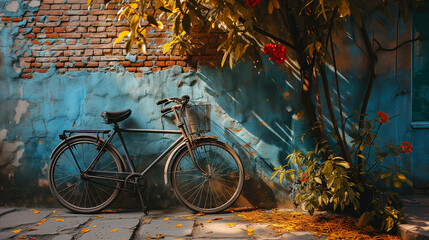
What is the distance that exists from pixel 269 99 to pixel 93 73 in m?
2.27

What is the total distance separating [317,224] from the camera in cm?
370

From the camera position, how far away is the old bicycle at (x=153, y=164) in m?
4.12

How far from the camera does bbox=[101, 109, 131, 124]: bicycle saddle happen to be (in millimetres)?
4078

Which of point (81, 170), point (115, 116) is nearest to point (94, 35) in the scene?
point (115, 116)

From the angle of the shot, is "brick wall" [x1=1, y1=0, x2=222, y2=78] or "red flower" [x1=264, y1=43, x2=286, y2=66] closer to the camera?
"red flower" [x1=264, y1=43, x2=286, y2=66]

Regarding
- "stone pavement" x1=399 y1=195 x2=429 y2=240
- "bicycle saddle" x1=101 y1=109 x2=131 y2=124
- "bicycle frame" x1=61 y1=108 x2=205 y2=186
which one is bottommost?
"stone pavement" x1=399 y1=195 x2=429 y2=240

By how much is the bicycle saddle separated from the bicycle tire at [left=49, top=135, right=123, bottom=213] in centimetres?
32

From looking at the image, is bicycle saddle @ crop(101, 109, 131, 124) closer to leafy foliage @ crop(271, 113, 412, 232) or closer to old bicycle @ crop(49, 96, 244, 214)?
old bicycle @ crop(49, 96, 244, 214)

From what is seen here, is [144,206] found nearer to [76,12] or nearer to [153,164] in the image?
[153,164]

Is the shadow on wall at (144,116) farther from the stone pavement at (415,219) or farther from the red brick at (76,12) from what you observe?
the stone pavement at (415,219)

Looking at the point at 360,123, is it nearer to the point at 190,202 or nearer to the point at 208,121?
the point at 208,121

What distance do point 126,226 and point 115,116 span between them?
1273mm

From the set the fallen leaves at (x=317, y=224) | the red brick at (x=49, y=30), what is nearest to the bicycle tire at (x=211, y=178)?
the fallen leaves at (x=317, y=224)

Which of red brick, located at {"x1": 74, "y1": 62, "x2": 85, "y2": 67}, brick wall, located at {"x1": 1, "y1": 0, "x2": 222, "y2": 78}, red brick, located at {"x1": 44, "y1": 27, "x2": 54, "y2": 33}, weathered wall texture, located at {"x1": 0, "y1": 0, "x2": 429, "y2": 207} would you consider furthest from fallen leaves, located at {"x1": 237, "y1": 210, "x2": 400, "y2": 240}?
red brick, located at {"x1": 44, "y1": 27, "x2": 54, "y2": 33}
